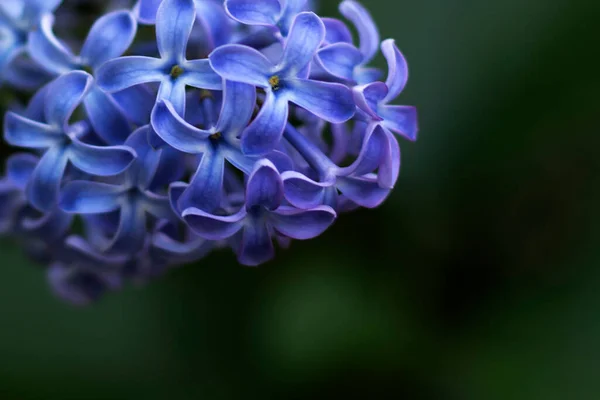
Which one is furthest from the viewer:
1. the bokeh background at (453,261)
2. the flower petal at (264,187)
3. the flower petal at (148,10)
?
the bokeh background at (453,261)

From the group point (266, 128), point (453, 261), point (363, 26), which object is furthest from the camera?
point (453, 261)

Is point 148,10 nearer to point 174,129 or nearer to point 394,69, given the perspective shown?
point 174,129

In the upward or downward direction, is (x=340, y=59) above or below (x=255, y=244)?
above

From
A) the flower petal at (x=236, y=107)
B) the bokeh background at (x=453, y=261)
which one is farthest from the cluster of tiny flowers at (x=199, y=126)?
the bokeh background at (x=453, y=261)

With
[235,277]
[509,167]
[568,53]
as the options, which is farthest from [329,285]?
[568,53]

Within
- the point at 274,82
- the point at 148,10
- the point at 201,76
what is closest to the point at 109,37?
the point at 148,10

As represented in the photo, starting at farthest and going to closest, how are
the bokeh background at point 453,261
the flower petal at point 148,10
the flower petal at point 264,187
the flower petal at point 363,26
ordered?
1. the bokeh background at point 453,261
2. the flower petal at point 363,26
3. the flower petal at point 148,10
4. the flower petal at point 264,187

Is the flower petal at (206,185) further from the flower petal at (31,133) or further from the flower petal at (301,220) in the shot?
the flower petal at (31,133)

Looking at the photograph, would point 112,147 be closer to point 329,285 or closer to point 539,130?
point 329,285
